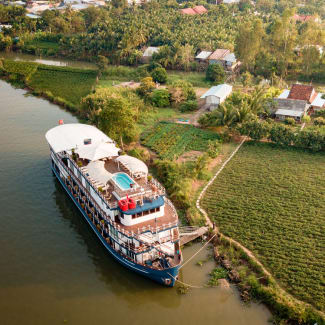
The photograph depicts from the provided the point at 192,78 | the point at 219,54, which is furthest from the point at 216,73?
the point at 219,54

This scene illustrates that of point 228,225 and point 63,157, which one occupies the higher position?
point 63,157

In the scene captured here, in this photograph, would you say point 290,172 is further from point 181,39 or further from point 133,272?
point 181,39

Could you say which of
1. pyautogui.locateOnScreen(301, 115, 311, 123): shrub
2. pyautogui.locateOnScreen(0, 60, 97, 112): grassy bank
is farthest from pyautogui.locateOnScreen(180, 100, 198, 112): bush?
pyautogui.locateOnScreen(0, 60, 97, 112): grassy bank

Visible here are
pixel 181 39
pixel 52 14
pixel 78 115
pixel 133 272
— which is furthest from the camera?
pixel 52 14

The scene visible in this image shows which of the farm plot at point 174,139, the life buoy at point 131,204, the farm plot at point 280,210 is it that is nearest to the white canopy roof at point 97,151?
the life buoy at point 131,204

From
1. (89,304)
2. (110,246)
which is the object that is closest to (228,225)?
(110,246)

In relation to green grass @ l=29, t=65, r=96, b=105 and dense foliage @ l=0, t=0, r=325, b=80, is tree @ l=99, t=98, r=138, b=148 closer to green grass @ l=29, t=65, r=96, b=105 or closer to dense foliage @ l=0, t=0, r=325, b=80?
green grass @ l=29, t=65, r=96, b=105
